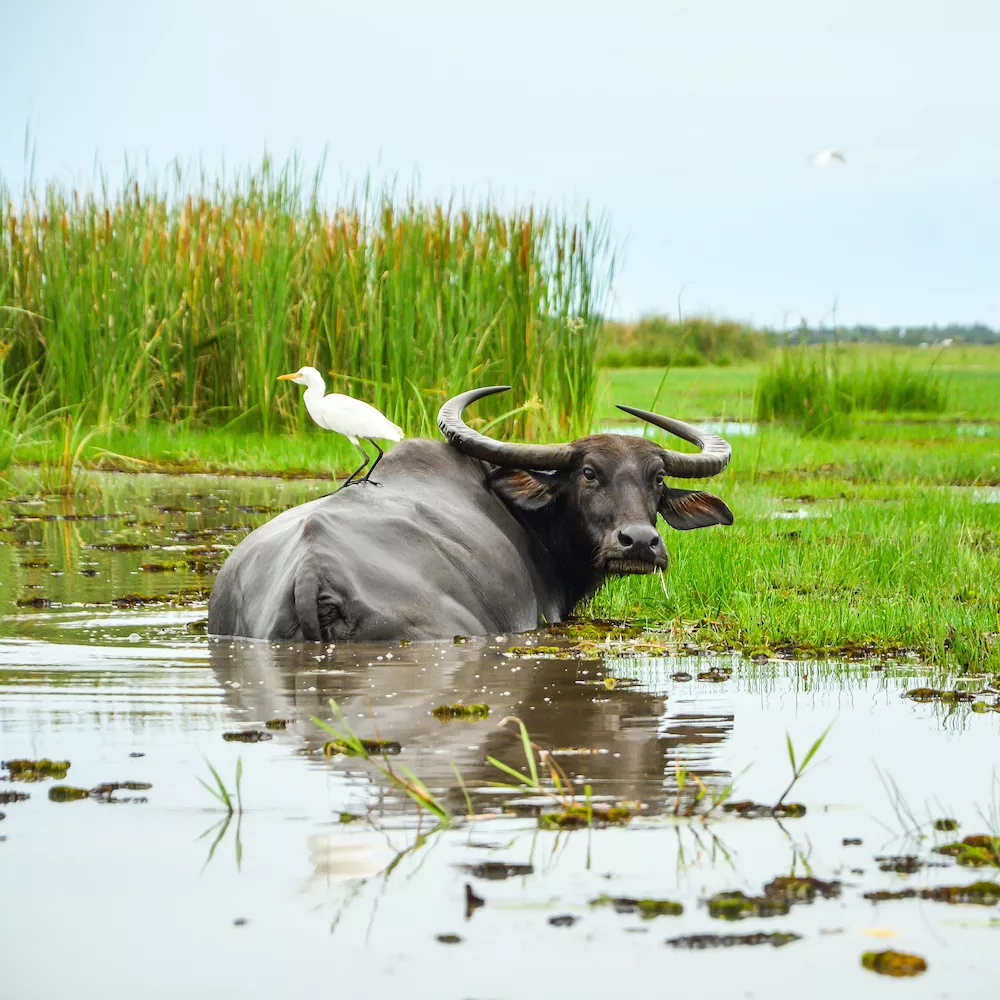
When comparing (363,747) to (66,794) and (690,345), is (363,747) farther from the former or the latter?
(690,345)

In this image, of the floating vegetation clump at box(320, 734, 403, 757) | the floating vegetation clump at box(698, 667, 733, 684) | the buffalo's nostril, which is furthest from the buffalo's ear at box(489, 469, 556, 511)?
the floating vegetation clump at box(320, 734, 403, 757)

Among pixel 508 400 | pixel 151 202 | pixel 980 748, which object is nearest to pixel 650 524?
pixel 980 748

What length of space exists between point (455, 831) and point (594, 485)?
3.49 metres

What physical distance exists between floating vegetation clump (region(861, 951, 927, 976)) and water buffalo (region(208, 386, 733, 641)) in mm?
3213

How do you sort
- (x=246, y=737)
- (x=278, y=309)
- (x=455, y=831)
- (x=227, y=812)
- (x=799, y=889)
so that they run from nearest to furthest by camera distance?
1. (x=799, y=889)
2. (x=455, y=831)
3. (x=227, y=812)
4. (x=246, y=737)
5. (x=278, y=309)

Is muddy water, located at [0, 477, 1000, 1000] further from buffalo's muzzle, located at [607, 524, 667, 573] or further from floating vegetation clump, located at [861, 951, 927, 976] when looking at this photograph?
buffalo's muzzle, located at [607, 524, 667, 573]

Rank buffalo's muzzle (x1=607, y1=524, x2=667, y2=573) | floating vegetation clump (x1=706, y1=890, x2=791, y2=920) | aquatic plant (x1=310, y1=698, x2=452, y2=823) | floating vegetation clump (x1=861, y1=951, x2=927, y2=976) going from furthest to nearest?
buffalo's muzzle (x1=607, y1=524, x2=667, y2=573) → aquatic plant (x1=310, y1=698, x2=452, y2=823) → floating vegetation clump (x1=706, y1=890, x2=791, y2=920) → floating vegetation clump (x1=861, y1=951, x2=927, y2=976)

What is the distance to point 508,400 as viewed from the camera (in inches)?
572

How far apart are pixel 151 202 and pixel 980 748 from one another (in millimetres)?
14513

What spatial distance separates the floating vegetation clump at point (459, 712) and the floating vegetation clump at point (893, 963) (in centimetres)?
207

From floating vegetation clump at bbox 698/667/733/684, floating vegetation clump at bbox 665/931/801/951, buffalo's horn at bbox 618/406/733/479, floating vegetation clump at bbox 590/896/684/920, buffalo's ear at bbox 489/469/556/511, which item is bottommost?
floating vegetation clump at bbox 698/667/733/684

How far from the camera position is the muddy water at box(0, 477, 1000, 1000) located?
8.64 ft

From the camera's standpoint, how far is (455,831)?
11.0 feet

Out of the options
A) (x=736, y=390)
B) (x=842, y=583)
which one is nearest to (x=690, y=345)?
(x=736, y=390)
